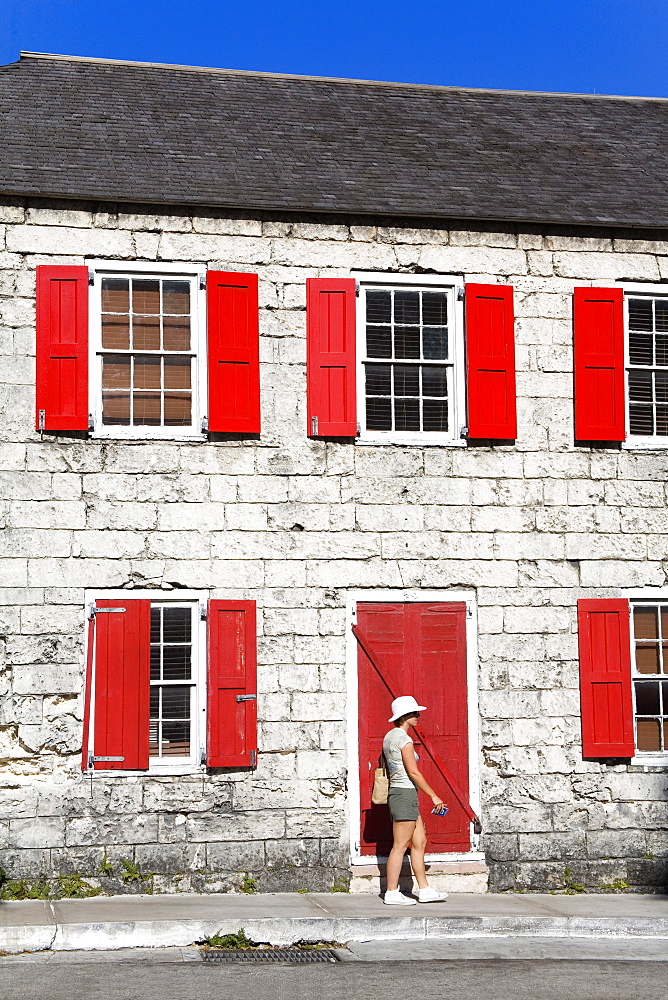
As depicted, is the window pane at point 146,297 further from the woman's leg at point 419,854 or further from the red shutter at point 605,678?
the woman's leg at point 419,854

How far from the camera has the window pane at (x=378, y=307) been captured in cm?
1173

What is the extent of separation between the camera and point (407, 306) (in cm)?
1179

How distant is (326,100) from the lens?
14.0 metres

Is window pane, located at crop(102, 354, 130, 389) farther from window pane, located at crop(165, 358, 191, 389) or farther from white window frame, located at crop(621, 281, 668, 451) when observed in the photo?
white window frame, located at crop(621, 281, 668, 451)

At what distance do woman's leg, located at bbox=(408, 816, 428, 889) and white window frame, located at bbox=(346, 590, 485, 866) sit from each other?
76 cm

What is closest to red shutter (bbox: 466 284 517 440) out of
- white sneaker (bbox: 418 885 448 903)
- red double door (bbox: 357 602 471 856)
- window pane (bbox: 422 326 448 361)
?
window pane (bbox: 422 326 448 361)

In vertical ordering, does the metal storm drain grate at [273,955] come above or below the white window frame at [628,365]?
below

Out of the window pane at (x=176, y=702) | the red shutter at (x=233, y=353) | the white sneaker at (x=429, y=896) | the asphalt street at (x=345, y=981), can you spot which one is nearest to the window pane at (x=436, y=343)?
the red shutter at (x=233, y=353)

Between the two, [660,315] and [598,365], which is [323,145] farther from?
[660,315]

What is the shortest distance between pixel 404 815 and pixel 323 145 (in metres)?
6.59

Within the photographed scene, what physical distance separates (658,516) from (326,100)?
5847 mm

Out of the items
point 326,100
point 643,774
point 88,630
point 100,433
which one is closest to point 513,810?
point 643,774

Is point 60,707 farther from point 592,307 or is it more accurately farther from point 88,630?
point 592,307

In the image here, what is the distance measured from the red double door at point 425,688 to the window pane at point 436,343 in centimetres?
227
